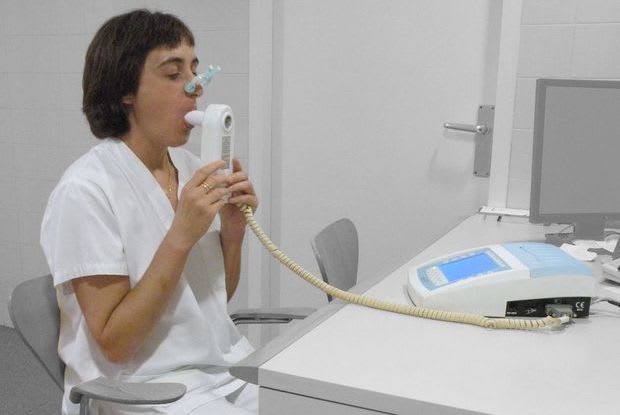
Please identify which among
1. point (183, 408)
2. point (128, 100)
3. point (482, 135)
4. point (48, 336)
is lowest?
point (183, 408)

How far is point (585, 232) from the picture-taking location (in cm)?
160

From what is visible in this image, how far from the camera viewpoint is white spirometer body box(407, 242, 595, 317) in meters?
1.04

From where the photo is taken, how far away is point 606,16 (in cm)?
193

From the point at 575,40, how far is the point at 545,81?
0.61 m

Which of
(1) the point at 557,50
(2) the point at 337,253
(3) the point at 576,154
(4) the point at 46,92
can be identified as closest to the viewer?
(3) the point at 576,154

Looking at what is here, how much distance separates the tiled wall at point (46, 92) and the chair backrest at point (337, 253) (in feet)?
3.30

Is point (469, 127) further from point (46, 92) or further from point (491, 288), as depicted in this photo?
point (46, 92)

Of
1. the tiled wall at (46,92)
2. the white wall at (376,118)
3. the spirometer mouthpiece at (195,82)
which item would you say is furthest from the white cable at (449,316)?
the tiled wall at (46,92)

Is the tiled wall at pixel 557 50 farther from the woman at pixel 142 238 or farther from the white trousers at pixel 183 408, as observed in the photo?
the white trousers at pixel 183 408

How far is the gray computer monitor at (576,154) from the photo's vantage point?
1.51 metres

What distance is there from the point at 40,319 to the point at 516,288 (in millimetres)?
918

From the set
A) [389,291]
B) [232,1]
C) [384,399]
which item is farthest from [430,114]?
[384,399]

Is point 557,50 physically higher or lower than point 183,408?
higher

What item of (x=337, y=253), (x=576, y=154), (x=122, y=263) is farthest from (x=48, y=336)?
(x=576, y=154)
